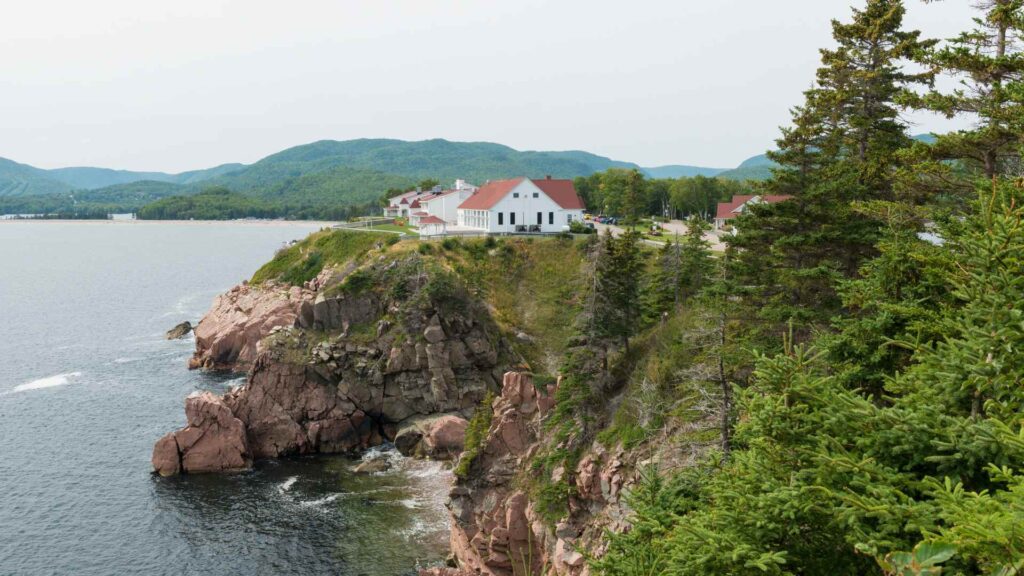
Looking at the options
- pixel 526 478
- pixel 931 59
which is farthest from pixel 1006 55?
pixel 526 478

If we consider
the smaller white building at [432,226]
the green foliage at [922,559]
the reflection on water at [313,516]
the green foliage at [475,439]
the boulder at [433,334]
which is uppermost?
the smaller white building at [432,226]

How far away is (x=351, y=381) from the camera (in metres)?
61.1

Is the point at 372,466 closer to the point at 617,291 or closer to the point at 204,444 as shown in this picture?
the point at 204,444

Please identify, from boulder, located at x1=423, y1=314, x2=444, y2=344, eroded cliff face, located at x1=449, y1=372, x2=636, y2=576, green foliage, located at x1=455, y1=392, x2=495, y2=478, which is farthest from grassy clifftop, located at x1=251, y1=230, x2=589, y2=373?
eroded cliff face, located at x1=449, y1=372, x2=636, y2=576

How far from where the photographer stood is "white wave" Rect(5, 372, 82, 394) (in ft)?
228

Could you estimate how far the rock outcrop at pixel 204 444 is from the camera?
51.1 metres

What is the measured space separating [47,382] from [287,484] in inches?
1590

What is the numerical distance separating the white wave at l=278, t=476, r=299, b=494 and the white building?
40621 mm

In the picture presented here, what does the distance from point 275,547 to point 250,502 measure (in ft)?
23.8

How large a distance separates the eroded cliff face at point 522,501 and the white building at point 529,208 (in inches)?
1597

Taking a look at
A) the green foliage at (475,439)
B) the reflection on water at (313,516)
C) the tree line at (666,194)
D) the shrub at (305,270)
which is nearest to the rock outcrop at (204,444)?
the reflection on water at (313,516)

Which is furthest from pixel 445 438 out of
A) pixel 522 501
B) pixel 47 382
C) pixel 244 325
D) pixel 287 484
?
pixel 47 382

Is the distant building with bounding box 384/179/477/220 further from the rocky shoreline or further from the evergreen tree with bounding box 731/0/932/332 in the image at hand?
the evergreen tree with bounding box 731/0/932/332

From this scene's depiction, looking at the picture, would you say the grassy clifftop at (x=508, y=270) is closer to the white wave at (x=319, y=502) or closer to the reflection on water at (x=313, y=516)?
Result: the reflection on water at (x=313, y=516)
